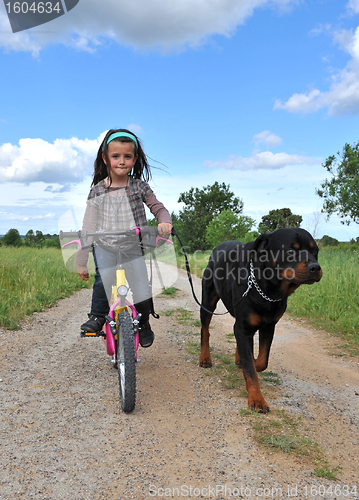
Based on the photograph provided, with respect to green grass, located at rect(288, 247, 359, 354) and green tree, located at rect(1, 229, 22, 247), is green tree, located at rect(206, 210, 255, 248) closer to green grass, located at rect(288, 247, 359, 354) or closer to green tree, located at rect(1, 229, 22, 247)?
green tree, located at rect(1, 229, 22, 247)

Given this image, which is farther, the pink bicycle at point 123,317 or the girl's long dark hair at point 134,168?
the girl's long dark hair at point 134,168

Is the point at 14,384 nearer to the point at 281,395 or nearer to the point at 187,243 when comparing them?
the point at 281,395

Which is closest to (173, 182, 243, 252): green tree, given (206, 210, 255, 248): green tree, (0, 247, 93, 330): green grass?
(206, 210, 255, 248): green tree

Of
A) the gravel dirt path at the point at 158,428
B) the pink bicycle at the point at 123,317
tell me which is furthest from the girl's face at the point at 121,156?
the gravel dirt path at the point at 158,428

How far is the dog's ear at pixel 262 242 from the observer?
10.4 ft

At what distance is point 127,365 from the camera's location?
2752 millimetres

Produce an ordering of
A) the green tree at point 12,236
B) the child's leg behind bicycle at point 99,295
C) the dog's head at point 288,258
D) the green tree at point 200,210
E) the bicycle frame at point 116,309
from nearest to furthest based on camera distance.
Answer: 1. the dog's head at point 288,258
2. the bicycle frame at point 116,309
3. the child's leg behind bicycle at point 99,295
4. the green tree at point 12,236
5. the green tree at point 200,210

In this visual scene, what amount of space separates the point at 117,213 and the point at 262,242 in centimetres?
138

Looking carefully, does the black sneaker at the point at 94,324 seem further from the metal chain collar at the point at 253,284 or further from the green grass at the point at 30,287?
the green grass at the point at 30,287

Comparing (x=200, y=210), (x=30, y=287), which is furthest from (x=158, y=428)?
(x=200, y=210)

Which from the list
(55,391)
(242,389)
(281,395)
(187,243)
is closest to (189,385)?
(242,389)

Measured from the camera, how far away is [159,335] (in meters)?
5.34

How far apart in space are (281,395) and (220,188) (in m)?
37.7

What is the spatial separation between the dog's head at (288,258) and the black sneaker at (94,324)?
5.29 feet
